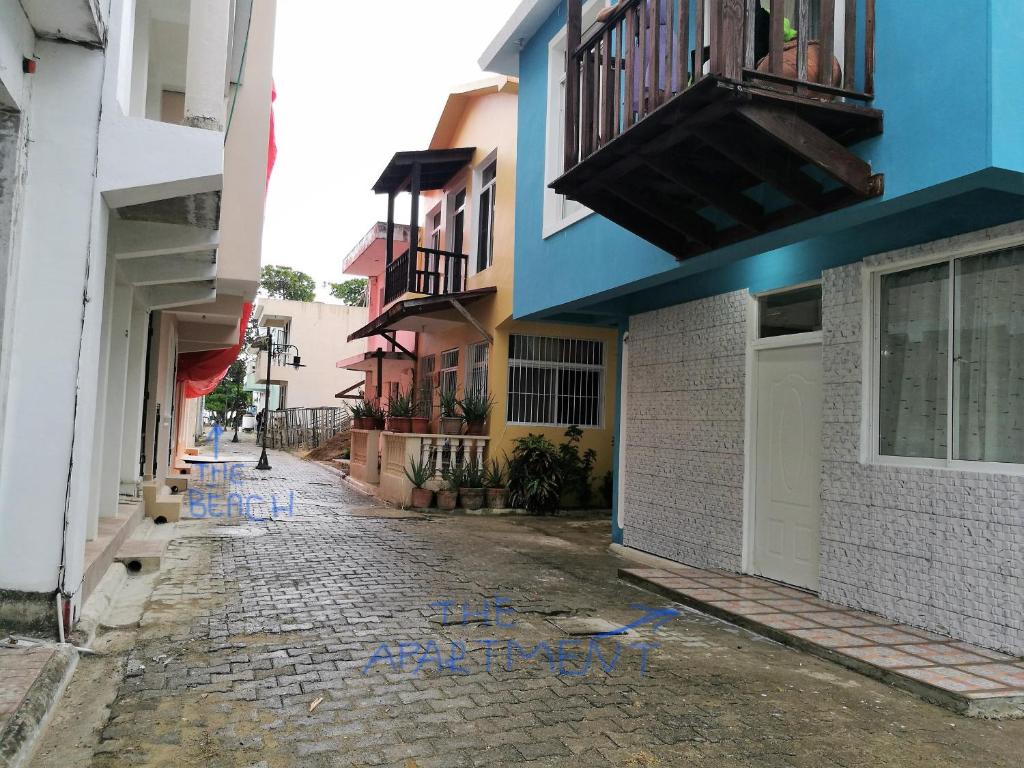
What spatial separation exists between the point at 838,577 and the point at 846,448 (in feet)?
3.34

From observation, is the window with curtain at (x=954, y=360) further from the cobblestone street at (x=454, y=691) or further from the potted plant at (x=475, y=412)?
the potted plant at (x=475, y=412)

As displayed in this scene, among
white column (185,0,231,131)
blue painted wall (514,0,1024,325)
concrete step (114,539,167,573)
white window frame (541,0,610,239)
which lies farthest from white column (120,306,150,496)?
blue painted wall (514,0,1024,325)

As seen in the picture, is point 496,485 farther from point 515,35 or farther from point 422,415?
point 515,35

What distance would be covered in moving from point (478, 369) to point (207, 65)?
9.85m

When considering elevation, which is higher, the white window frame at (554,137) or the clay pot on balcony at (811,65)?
the white window frame at (554,137)

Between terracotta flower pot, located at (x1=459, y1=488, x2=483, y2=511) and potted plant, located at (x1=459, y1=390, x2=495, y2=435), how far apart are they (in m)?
1.26

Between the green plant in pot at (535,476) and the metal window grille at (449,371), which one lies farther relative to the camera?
the metal window grille at (449,371)

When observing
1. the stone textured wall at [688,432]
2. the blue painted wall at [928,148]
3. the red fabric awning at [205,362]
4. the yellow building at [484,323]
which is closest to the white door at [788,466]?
the stone textured wall at [688,432]

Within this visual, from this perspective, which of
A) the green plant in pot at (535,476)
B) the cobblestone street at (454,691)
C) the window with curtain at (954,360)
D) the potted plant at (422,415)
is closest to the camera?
the cobblestone street at (454,691)

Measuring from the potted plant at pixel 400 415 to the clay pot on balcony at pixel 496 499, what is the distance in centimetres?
248

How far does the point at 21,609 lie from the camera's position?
4.23m

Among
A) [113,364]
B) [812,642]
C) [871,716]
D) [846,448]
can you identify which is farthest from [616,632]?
[113,364]

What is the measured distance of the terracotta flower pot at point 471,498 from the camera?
514 inches

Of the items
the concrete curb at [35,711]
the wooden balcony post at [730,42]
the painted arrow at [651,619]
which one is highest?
the wooden balcony post at [730,42]
